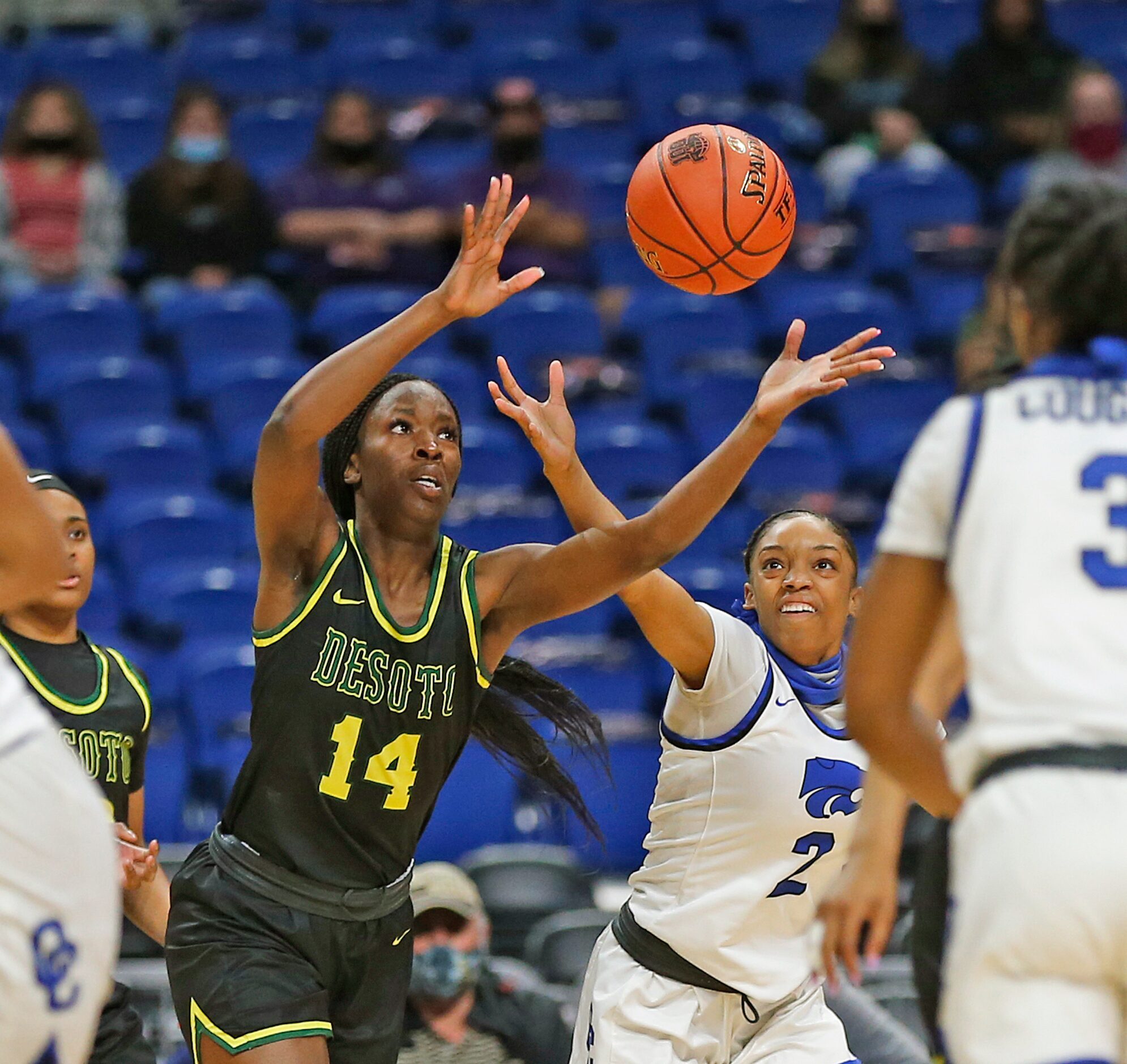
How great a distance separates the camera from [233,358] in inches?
402

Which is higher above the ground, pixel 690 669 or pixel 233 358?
pixel 233 358

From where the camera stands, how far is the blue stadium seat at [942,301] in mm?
10758

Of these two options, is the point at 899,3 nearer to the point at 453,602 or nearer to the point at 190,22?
the point at 190,22

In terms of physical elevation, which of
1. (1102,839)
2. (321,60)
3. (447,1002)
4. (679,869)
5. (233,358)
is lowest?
(447,1002)

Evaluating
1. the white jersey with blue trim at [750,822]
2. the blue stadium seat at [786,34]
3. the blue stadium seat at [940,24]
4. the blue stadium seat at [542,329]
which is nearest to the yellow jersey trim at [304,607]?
the white jersey with blue trim at [750,822]

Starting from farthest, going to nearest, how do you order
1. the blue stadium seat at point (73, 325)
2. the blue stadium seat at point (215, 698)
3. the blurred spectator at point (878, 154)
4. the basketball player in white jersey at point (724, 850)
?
the blurred spectator at point (878, 154) < the blue stadium seat at point (73, 325) < the blue stadium seat at point (215, 698) < the basketball player in white jersey at point (724, 850)

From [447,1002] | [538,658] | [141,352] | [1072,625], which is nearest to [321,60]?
[141,352]

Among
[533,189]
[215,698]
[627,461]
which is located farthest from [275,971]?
[533,189]

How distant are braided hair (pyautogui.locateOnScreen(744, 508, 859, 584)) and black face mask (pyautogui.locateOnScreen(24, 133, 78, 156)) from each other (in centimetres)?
681

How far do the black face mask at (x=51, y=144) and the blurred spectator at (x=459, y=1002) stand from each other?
19.3ft

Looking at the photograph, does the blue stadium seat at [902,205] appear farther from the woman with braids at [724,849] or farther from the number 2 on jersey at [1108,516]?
the number 2 on jersey at [1108,516]

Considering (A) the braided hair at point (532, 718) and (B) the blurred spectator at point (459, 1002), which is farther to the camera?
(B) the blurred spectator at point (459, 1002)

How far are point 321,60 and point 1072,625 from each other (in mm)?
10839

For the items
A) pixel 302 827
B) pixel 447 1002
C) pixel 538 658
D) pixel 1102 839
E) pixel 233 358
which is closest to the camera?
pixel 1102 839
